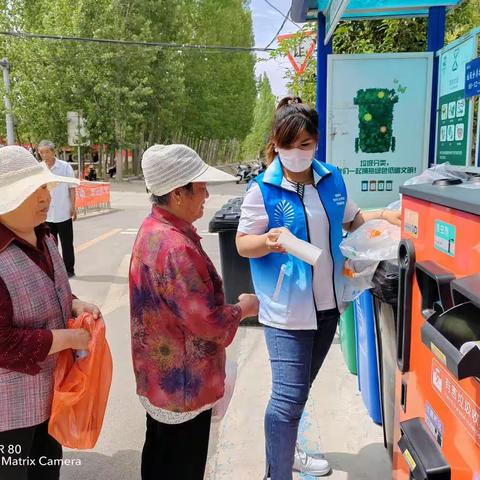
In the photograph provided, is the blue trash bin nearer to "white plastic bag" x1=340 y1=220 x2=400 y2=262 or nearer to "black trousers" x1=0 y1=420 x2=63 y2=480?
"white plastic bag" x1=340 y1=220 x2=400 y2=262

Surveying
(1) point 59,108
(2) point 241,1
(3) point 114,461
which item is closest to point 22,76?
(1) point 59,108

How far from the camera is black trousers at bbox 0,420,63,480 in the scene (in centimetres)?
189

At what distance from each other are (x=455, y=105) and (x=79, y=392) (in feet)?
10.7

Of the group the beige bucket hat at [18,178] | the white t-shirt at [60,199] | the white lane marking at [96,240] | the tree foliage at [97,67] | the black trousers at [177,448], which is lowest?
the white lane marking at [96,240]

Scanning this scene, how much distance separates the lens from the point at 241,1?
3950cm

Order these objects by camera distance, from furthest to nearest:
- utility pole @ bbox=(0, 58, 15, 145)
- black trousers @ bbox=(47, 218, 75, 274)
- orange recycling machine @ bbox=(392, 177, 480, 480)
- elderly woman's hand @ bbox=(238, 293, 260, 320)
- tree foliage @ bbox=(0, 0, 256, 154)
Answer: tree foliage @ bbox=(0, 0, 256, 154) → utility pole @ bbox=(0, 58, 15, 145) → black trousers @ bbox=(47, 218, 75, 274) → elderly woman's hand @ bbox=(238, 293, 260, 320) → orange recycling machine @ bbox=(392, 177, 480, 480)

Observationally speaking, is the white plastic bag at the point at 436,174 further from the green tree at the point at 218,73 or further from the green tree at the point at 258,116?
the green tree at the point at 258,116

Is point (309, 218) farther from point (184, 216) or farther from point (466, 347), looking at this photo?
point (466, 347)

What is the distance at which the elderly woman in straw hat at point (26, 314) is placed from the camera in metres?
1.76

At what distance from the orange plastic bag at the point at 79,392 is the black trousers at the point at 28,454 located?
0.10m

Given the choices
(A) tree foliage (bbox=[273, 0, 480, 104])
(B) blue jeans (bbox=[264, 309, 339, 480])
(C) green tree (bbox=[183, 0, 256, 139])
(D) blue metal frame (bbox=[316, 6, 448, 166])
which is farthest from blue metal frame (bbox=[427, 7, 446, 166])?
(C) green tree (bbox=[183, 0, 256, 139])

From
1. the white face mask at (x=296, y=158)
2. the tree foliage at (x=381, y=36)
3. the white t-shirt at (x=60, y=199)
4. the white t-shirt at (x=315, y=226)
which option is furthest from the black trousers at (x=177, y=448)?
the tree foliage at (x=381, y=36)

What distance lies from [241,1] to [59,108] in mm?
20895

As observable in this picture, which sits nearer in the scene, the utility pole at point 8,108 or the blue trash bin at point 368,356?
the blue trash bin at point 368,356
